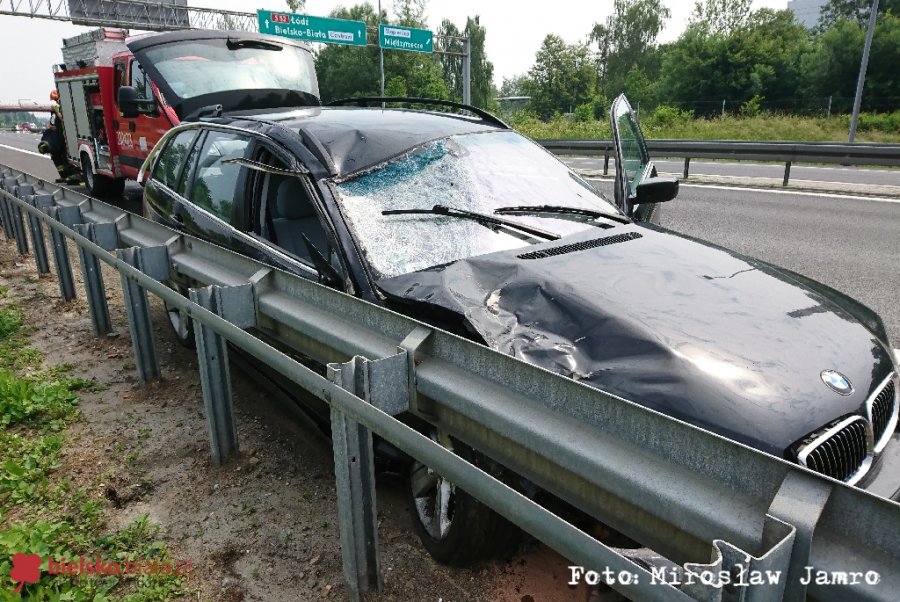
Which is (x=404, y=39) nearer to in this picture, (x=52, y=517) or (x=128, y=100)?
(x=128, y=100)

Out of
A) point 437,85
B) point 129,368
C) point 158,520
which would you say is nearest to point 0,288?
point 129,368

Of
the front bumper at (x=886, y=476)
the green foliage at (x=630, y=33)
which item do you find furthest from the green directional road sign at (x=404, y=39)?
the green foliage at (x=630, y=33)

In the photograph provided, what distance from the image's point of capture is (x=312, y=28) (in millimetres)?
29312

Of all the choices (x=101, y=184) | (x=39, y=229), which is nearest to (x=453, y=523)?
(x=39, y=229)

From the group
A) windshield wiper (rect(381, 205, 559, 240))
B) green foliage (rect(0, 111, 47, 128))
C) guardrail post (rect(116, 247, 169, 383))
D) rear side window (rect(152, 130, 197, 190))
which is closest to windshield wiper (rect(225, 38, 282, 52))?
rear side window (rect(152, 130, 197, 190))

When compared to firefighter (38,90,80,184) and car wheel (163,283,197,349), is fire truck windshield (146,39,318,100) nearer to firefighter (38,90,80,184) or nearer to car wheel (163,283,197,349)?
car wheel (163,283,197,349)

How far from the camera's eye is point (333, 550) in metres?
2.65

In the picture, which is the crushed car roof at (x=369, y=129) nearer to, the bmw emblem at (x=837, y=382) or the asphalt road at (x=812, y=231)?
the bmw emblem at (x=837, y=382)

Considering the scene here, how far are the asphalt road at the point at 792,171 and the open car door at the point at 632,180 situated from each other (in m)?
11.6

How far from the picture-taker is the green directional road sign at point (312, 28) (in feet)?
94.4

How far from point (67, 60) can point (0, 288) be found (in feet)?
24.4

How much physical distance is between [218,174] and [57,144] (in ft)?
42.0

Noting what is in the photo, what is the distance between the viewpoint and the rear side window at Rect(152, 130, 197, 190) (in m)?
4.56

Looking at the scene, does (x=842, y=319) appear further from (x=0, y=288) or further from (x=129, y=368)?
(x=0, y=288)
